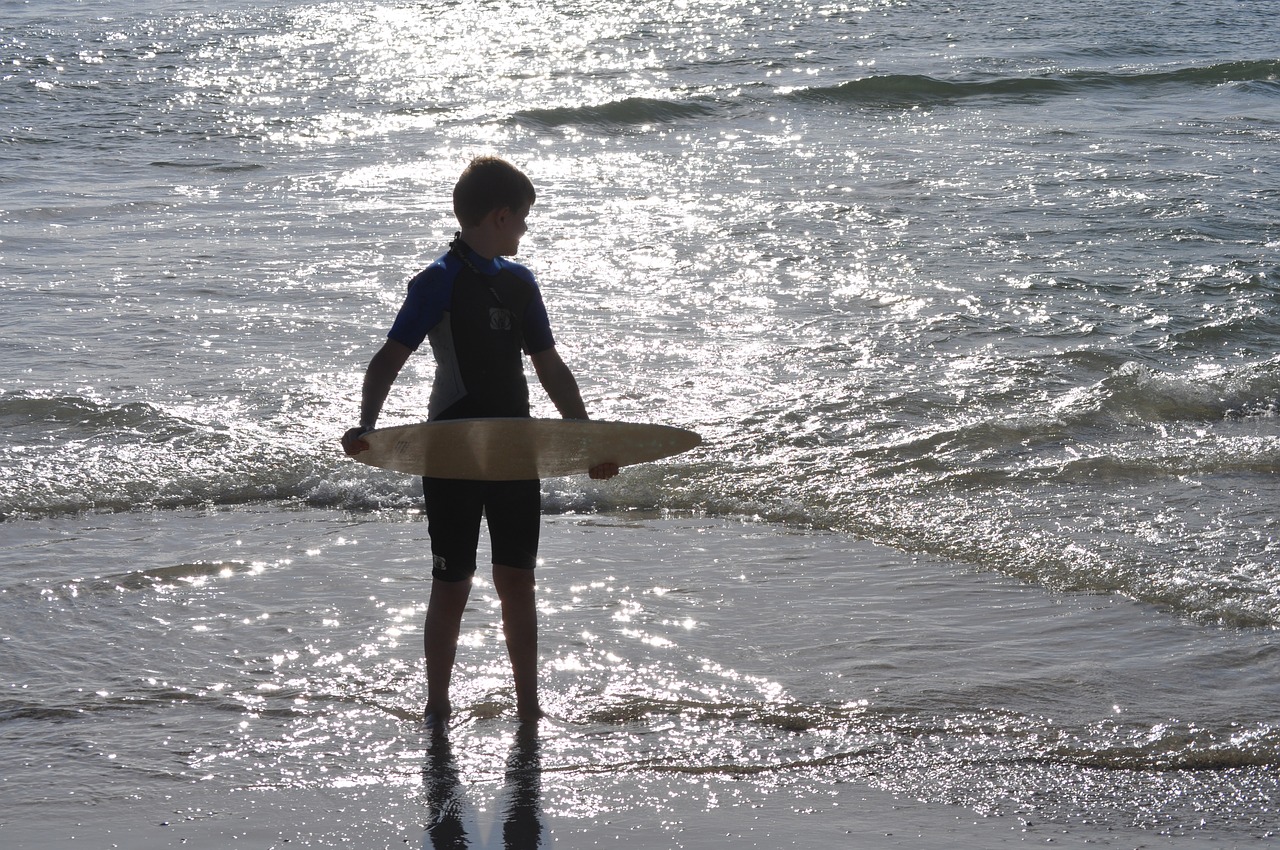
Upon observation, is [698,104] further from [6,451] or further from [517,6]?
[6,451]

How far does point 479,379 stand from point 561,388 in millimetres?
256

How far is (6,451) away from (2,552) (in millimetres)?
1359

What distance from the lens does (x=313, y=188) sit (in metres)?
14.1

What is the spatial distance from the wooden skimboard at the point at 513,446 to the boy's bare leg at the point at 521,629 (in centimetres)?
31

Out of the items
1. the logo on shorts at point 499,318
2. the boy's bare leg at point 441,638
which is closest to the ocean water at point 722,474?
the boy's bare leg at point 441,638

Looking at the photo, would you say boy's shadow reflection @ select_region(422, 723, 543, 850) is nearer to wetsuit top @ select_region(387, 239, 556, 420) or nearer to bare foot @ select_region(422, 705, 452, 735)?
bare foot @ select_region(422, 705, 452, 735)

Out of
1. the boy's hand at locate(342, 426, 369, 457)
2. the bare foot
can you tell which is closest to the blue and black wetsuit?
the boy's hand at locate(342, 426, 369, 457)

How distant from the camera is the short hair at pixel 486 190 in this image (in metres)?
3.55

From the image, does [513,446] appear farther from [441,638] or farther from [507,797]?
[507,797]

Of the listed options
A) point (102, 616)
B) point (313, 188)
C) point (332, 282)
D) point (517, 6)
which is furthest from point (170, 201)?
point (517, 6)

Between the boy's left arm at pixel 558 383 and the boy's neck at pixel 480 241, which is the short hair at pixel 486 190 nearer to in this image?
the boy's neck at pixel 480 241

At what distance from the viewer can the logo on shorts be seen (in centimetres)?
364

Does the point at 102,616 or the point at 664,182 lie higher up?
the point at 664,182

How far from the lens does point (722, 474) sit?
20.7 feet
